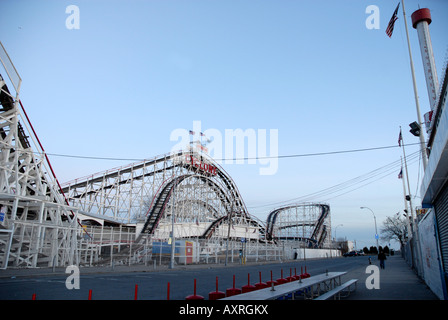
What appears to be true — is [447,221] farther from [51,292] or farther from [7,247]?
[7,247]

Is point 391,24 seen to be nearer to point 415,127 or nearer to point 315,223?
point 415,127

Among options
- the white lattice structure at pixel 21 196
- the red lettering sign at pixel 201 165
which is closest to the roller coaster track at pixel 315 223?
the red lettering sign at pixel 201 165

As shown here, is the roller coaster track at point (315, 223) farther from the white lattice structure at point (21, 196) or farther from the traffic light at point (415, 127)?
the traffic light at point (415, 127)

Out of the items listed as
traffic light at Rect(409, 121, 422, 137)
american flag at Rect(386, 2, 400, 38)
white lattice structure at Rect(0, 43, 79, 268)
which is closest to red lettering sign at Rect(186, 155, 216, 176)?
white lattice structure at Rect(0, 43, 79, 268)

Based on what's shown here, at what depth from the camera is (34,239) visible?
76.4 feet

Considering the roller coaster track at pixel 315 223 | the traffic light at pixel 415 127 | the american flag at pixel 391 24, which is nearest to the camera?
the traffic light at pixel 415 127

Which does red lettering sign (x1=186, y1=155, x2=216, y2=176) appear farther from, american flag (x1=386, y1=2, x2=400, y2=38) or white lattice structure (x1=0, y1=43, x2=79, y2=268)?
american flag (x1=386, y1=2, x2=400, y2=38)

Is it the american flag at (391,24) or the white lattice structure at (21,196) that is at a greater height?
the american flag at (391,24)

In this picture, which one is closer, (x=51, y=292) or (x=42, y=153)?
(x=51, y=292)

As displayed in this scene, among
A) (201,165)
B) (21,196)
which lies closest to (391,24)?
(21,196)

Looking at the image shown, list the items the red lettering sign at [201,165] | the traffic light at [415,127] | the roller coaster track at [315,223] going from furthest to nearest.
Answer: the roller coaster track at [315,223] → the red lettering sign at [201,165] → the traffic light at [415,127]

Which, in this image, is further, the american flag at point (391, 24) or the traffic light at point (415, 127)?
the american flag at point (391, 24)
